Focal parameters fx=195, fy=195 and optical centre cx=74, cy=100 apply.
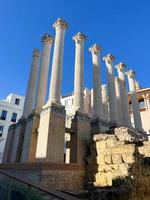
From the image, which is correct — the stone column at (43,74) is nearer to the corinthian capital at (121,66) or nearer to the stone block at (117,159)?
the stone block at (117,159)

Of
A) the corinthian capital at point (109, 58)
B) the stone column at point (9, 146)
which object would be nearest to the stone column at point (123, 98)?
the corinthian capital at point (109, 58)

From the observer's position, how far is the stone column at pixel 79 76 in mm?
17703

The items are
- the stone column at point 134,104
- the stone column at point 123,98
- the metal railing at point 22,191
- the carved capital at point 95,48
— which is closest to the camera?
the metal railing at point 22,191

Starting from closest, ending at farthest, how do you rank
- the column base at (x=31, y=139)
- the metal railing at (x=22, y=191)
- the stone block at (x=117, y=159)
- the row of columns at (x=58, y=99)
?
the metal railing at (x=22, y=191) < the stone block at (x=117, y=159) < the row of columns at (x=58, y=99) < the column base at (x=31, y=139)

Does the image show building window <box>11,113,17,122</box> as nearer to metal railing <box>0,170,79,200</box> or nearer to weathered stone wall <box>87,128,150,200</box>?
weathered stone wall <box>87,128,150,200</box>

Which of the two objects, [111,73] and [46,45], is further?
[111,73]

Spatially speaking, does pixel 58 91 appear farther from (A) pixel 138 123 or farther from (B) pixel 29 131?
(A) pixel 138 123

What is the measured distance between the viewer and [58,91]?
16.0 m

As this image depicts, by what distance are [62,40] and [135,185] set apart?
14.0 meters

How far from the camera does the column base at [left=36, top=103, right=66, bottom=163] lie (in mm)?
12977

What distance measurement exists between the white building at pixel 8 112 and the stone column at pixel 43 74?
18886mm

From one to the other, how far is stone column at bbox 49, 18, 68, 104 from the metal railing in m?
9.22

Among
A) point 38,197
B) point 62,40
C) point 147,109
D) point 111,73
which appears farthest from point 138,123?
point 38,197

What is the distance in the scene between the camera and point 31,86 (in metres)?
21.3
